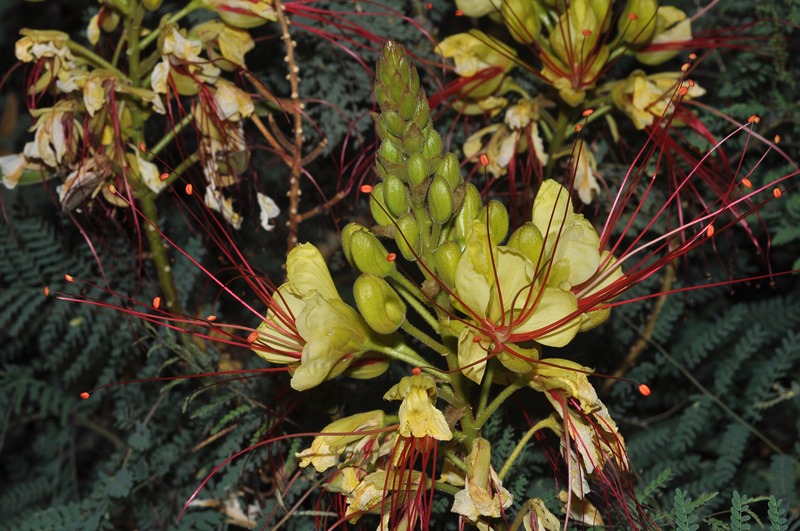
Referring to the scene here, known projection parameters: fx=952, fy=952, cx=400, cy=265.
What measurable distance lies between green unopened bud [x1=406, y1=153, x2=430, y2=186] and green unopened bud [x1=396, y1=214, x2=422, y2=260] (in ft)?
0.16

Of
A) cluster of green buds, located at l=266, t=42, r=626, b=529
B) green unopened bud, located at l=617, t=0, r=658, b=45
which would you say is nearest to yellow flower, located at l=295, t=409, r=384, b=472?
cluster of green buds, located at l=266, t=42, r=626, b=529

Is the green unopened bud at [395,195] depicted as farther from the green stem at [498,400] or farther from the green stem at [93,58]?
the green stem at [93,58]

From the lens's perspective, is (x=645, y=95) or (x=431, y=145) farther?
(x=645, y=95)

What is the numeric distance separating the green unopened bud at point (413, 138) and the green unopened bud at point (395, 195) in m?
0.04

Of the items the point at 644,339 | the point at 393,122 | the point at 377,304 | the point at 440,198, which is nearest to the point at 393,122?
the point at 393,122

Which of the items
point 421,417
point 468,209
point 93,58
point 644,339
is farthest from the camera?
point 644,339

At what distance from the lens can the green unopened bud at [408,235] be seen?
4.08 feet

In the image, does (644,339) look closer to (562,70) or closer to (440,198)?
(562,70)

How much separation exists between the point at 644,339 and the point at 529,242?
84 centimetres

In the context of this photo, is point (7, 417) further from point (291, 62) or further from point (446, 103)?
point (446, 103)

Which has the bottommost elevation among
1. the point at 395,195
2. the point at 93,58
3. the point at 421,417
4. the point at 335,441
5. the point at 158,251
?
the point at 158,251

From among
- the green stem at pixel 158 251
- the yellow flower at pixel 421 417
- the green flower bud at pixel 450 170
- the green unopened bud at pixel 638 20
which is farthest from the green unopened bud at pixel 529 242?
the green stem at pixel 158 251

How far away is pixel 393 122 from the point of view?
1.23m

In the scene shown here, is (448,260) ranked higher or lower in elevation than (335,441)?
higher
